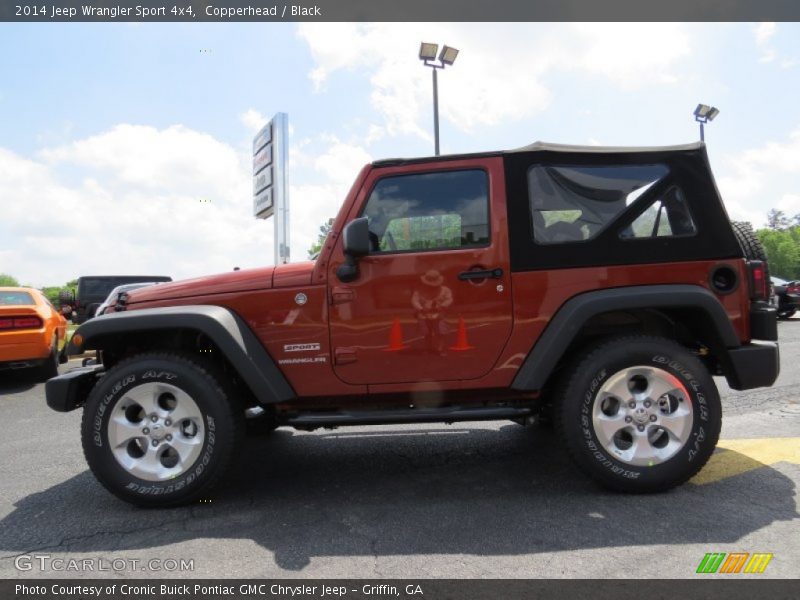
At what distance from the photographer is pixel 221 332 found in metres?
3.22

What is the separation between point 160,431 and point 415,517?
5.08 feet

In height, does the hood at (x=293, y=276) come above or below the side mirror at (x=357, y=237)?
below

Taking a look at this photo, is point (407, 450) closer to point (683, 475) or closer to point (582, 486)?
point (582, 486)

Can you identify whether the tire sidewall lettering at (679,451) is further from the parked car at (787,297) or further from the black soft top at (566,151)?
the parked car at (787,297)

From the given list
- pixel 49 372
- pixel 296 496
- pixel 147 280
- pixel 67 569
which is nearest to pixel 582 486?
pixel 296 496

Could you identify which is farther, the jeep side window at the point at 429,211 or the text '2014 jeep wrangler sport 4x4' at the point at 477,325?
the jeep side window at the point at 429,211

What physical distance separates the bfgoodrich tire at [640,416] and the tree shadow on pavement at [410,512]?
159 millimetres

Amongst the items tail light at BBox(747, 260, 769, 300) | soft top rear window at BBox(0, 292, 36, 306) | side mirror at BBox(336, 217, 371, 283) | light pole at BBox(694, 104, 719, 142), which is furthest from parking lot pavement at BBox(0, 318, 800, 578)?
light pole at BBox(694, 104, 719, 142)

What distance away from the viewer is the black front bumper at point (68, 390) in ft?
11.2

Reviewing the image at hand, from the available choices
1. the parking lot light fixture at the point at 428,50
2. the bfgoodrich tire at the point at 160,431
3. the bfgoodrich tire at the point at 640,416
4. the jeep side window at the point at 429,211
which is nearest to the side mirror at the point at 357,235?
the jeep side window at the point at 429,211

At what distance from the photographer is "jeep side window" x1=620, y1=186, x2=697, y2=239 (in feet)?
11.1

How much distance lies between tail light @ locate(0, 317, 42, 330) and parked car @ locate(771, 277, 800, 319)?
15360 millimetres

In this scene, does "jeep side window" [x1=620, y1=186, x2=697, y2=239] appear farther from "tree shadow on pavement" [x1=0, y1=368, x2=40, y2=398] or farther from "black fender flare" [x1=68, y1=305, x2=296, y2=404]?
"tree shadow on pavement" [x1=0, y1=368, x2=40, y2=398]

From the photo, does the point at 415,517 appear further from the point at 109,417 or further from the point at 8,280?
the point at 8,280
